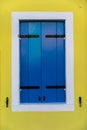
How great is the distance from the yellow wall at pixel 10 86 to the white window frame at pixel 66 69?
61mm

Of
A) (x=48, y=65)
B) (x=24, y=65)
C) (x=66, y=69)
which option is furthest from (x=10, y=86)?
(x=66, y=69)

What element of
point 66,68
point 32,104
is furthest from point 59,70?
point 32,104

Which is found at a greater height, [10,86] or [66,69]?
[66,69]

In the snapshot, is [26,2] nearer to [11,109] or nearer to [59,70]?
[59,70]

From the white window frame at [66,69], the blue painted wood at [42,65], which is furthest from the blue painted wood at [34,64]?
the white window frame at [66,69]

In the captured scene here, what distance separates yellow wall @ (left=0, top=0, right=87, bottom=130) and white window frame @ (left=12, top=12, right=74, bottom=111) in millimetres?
61

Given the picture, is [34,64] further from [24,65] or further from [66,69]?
[66,69]

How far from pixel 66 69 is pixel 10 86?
2.86 feet

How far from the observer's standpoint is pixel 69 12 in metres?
4.49

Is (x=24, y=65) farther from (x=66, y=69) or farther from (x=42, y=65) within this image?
(x=66, y=69)

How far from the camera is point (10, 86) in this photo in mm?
A: 4469

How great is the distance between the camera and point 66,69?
14.7 ft

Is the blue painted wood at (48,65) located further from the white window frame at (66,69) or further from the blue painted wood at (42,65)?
the white window frame at (66,69)

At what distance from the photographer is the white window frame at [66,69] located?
4.46 metres
